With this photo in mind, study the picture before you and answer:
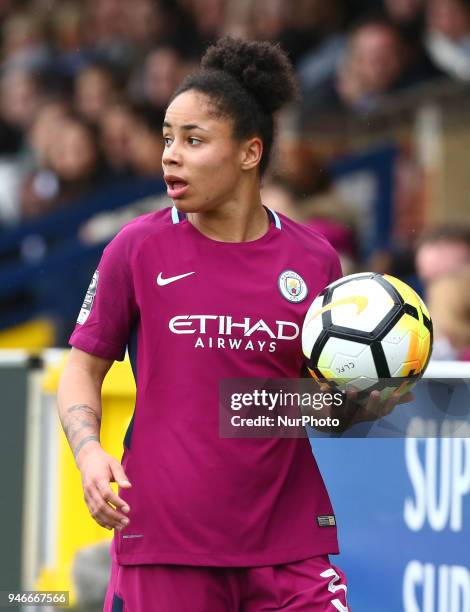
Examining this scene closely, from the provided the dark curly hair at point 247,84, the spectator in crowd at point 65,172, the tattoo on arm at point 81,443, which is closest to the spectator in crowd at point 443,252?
the dark curly hair at point 247,84

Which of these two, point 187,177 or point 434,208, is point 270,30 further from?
point 187,177

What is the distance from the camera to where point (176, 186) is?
10.7ft

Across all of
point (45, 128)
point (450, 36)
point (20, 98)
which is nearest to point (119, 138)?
point (45, 128)

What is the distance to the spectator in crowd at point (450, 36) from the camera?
348 inches

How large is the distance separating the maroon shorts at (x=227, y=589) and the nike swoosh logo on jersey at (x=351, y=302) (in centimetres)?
65

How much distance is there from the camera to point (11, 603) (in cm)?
536

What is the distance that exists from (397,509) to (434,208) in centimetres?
524

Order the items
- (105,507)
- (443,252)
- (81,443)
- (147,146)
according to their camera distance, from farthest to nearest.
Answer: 1. (147,146)
2. (443,252)
3. (81,443)
4. (105,507)

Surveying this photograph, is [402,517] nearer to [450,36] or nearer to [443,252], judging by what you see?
[443,252]

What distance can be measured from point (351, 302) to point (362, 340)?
10 cm

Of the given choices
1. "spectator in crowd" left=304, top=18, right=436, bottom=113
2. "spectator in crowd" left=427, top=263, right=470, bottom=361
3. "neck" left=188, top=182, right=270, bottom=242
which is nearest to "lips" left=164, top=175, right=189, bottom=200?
"neck" left=188, top=182, right=270, bottom=242

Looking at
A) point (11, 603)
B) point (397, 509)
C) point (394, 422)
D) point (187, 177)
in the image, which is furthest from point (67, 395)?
point (11, 603)

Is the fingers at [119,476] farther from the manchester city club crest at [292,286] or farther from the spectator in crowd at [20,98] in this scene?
the spectator in crowd at [20,98]

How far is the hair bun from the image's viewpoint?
3.38 metres
